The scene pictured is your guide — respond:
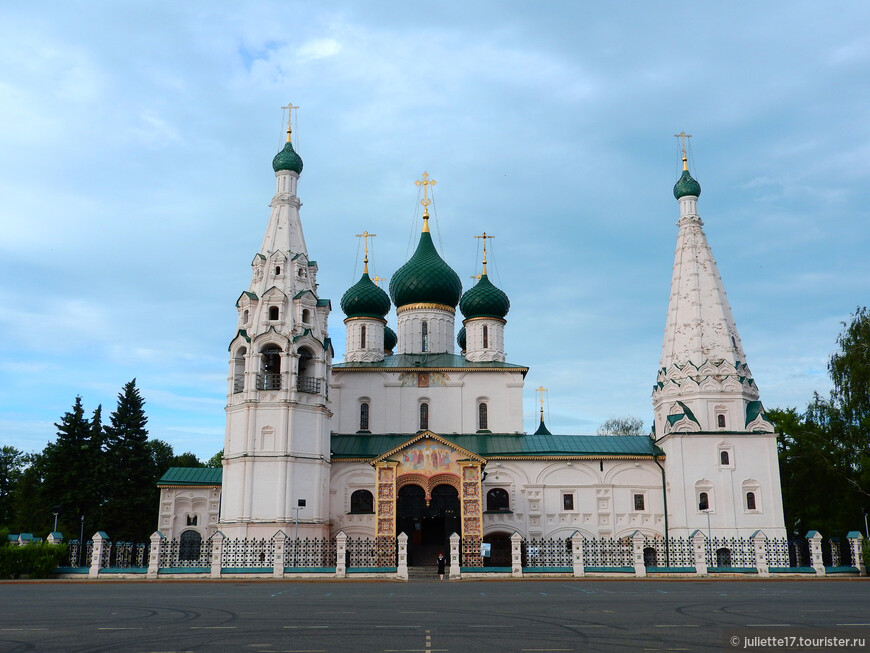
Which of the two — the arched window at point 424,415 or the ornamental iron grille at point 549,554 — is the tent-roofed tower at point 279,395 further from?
the ornamental iron grille at point 549,554

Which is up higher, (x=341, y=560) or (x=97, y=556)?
(x=97, y=556)

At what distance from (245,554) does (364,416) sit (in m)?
10.6

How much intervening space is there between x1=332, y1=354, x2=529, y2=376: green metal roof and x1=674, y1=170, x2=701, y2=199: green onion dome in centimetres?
1039

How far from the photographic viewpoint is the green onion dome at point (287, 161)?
3397cm

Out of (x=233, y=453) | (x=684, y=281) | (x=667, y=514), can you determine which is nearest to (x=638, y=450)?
(x=667, y=514)

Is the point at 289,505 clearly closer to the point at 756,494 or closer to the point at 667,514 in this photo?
the point at 667,514

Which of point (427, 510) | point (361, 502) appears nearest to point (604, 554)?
point (427, 510)

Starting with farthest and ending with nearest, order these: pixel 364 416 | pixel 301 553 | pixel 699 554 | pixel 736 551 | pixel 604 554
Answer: pixel 364 416
pixel 604 554
pixel 301 553
pixel 736 551
pixel 699 554

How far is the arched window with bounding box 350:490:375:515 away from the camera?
108 feet

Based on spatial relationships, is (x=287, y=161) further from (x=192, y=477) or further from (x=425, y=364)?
(x=192, y=477)

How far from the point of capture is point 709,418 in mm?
31500

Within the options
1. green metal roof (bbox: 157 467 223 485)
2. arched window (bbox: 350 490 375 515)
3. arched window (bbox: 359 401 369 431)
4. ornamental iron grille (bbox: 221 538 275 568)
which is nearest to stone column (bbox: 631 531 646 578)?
arched window (bbox: 350 490 375 515)

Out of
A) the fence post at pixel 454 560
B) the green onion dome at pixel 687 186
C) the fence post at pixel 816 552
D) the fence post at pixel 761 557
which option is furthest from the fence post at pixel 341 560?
the green onion dome at pixel 687 186

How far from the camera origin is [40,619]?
12188 mm
